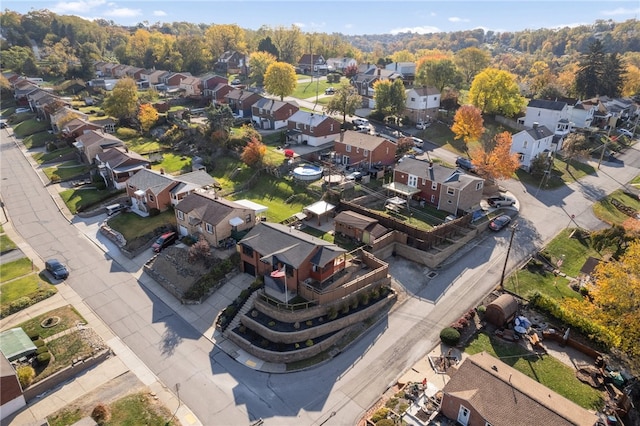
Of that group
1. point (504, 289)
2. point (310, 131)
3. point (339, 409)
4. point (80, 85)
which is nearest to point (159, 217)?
point (310, 131)

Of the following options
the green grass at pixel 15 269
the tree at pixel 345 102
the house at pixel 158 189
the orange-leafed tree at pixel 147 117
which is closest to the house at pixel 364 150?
the tree at pixel 345 102

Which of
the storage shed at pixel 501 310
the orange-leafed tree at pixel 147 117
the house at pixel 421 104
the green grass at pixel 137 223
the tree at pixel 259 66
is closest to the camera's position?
the storage shed at pixel 501 310

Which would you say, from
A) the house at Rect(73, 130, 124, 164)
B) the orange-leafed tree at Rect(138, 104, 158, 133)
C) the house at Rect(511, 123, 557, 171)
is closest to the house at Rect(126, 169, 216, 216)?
the house at Rect(73, 130, 124, 164)

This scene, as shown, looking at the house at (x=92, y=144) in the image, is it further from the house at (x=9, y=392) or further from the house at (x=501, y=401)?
the house at (x=501, y=401)

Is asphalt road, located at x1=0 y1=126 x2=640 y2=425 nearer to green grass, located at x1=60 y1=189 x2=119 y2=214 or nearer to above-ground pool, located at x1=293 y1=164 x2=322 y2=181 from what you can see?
green grass, located at x1=60 y1=189 x2=119 y2=214

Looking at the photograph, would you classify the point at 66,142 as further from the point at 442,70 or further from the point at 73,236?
the point at 442,70

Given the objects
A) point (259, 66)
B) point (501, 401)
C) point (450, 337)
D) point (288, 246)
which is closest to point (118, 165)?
point (288, 246)
